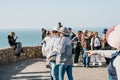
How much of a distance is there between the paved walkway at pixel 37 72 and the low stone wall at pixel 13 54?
520 mm

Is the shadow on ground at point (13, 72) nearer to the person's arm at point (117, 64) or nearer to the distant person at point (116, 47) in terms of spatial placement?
the distant person at point (116, 47)

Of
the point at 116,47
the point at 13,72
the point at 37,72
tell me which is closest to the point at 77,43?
the point at 37,72

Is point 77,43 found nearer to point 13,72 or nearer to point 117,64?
point 13,72

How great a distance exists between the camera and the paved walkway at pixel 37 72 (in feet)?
46.5

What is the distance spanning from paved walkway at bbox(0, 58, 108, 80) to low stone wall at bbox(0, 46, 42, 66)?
520mm

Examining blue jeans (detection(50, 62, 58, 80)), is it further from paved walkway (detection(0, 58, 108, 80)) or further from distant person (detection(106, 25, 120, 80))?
distant person (detection(106, 25, 120, 80))

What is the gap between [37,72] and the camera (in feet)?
51.5

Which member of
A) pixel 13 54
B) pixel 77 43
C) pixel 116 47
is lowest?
pixel 13 54

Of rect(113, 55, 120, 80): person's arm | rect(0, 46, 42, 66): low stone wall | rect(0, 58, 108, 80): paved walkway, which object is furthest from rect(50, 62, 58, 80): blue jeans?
rect(0, 46, 42, 66): low stone wall

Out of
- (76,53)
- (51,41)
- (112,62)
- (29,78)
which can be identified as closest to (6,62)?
(76,53)

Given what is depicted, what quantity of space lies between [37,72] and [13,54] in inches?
173

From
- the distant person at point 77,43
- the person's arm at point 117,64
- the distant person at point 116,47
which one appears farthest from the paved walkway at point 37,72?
the person's arm at point 117,64

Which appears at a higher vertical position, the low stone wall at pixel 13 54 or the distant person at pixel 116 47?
the distant person at pixel 116 47

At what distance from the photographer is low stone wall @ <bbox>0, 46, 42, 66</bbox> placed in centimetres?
1886
